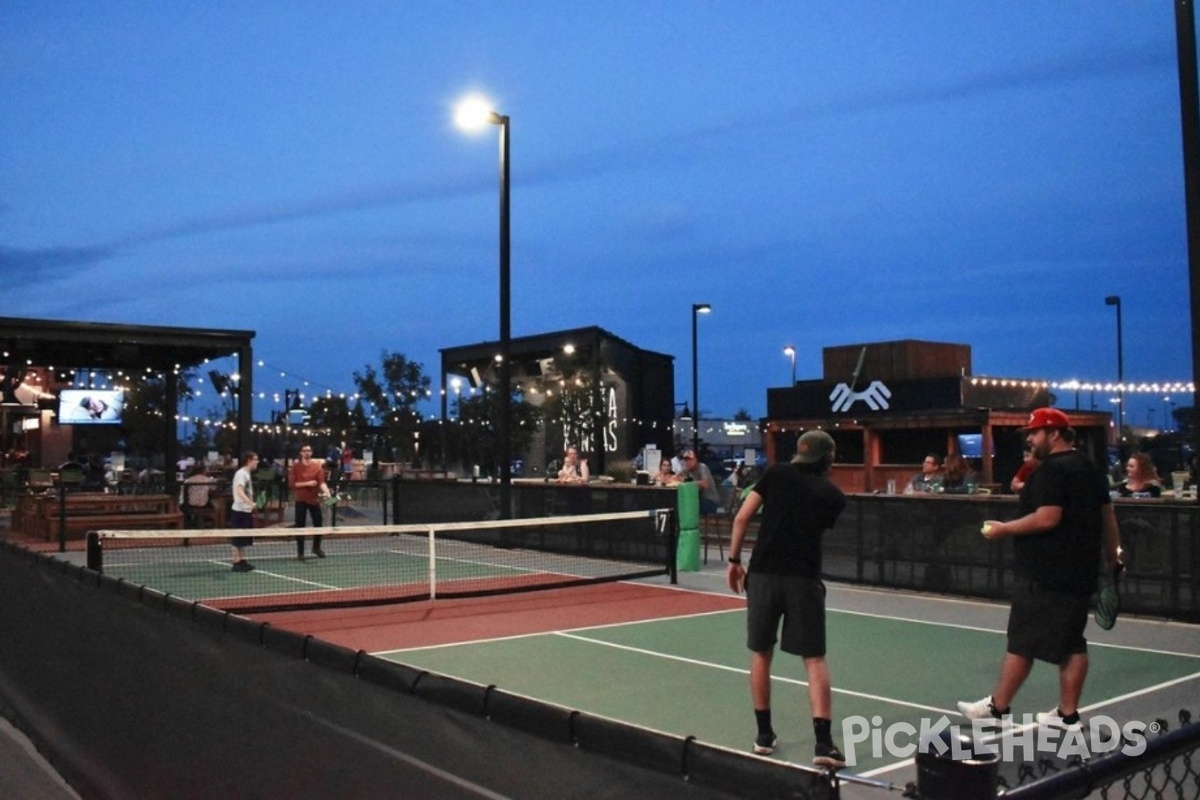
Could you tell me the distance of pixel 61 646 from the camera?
6352mm

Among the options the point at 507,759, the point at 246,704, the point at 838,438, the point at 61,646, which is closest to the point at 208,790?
the point at 246,704

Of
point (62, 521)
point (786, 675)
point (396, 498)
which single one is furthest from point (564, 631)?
point (396, 498)

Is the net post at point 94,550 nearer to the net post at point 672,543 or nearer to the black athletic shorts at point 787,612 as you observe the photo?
the net post at point 672,543

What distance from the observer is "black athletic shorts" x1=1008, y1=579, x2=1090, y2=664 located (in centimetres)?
621

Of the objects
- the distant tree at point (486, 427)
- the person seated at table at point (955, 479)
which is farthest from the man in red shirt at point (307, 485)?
the distant tree at point (486, 427)

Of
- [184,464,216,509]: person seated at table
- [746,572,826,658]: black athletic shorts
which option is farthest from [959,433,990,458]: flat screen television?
[746,572,826,658]: black athletic shorts

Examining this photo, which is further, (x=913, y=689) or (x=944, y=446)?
(x=944, y=446)

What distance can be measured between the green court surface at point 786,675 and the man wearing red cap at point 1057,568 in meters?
0.98

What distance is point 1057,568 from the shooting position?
6.23 m

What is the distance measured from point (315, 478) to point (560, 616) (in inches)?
280

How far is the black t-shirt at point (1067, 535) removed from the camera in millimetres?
6238

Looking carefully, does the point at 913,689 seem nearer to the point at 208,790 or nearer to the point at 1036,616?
the point at 1036,616

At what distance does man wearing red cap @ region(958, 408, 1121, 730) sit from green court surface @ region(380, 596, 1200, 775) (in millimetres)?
978

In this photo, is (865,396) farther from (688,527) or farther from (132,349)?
(132,349)
